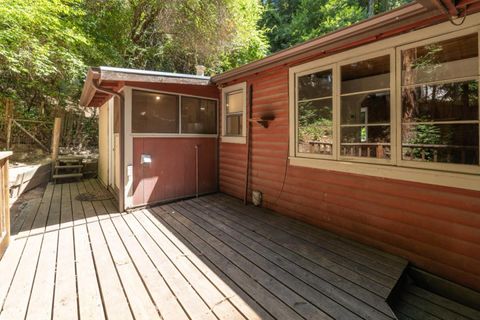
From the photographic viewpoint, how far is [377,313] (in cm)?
176

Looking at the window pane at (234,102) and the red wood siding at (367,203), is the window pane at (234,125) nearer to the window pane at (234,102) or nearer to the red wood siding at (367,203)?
the window pane at (234,102)

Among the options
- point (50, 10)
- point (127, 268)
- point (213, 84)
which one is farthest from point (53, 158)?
point (127, 268)

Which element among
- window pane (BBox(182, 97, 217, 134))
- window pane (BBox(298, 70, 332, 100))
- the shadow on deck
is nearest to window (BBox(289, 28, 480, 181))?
window pane (BBox(298, 70, 332, 100))

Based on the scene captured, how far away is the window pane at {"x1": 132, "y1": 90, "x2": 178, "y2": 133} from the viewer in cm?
405

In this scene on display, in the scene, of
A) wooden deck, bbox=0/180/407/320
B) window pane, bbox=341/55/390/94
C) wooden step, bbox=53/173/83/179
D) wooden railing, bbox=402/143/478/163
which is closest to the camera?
wooden deck, bbox=0/180/407/320

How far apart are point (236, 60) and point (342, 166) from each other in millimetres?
9515

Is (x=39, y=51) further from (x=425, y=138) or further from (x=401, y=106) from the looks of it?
(x=425, y=138)

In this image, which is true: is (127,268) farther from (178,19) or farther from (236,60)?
(236,60)

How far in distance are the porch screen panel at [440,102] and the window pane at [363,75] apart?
0.48 meters

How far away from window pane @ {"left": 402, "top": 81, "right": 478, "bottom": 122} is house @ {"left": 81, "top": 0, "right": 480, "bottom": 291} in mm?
11

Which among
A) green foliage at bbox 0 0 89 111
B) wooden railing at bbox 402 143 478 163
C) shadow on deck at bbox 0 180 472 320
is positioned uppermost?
green foliage at bbox 0 0 89 111

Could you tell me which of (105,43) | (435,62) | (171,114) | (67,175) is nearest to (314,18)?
(105,43)

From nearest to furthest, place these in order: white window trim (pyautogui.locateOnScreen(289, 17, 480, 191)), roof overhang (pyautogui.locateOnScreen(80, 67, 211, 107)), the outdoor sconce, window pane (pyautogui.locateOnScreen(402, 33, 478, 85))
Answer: white window trim (pyautogui.locateOnScreen(289, 17, 480, 191)), window pane (pyautogui.locateOnScreen(402, 33, 478, 85)), roof overhang (pyautogui.locateOnScreen(80, 67, 211, 107)), the outdoor sconce

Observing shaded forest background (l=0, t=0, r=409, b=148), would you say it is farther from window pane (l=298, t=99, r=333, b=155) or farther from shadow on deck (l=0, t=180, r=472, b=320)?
window pane (l=298, t=99, r=333, b=155)
